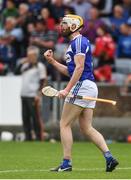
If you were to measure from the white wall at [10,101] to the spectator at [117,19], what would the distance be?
3245 mm

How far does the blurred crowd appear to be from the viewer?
80.5ft

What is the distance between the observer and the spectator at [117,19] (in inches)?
1010

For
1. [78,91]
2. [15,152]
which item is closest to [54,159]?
[15,152]

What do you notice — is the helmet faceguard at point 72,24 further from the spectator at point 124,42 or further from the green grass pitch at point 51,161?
the spectator at point 124,42

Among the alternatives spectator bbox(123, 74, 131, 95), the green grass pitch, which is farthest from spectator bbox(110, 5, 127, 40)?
the green grass pitch

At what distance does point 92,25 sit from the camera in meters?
25.3

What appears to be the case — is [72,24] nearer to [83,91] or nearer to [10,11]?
[83,91]

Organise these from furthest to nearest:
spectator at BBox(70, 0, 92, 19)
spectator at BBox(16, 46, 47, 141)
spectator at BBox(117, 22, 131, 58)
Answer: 1. spectator at BBox(70, 0, 92, 19)
2. spectator at BBox(117, 22, 131, 58)
3. spectator at BBox(16, 46, 47, 141)

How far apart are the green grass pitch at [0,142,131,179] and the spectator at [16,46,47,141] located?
1178 millimetres

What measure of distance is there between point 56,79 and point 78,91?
10576 millimetres

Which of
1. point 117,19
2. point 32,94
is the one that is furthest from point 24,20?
point 32,94

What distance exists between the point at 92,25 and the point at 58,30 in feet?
3.11

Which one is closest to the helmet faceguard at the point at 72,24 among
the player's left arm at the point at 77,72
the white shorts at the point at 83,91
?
the player's left arm at the point at 77,72

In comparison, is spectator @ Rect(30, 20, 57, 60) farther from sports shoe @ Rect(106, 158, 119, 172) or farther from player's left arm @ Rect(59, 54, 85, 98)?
sports shoe @ Rect(106, 158, 119, 172)
